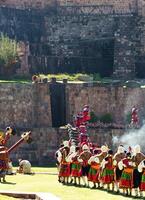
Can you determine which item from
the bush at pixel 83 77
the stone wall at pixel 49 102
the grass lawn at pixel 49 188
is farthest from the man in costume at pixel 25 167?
the bush at pixel 83 77

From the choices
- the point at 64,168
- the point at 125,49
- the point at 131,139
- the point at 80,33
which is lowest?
the point at 131,139

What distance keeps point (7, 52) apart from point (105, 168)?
19.8 m

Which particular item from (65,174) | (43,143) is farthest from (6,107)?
(65,174)

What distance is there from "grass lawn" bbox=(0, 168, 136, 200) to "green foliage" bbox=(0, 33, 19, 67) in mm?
14438

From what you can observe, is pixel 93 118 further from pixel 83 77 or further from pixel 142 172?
pixel 142 172

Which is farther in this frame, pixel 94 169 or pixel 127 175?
pixel 94 169

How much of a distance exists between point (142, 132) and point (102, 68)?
10556 mm

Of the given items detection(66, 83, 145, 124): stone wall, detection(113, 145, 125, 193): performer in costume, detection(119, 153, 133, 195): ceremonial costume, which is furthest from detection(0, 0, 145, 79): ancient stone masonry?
detection(119, 153, 133, 195): ceremonial costume

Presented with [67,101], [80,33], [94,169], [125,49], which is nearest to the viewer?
[94,169]

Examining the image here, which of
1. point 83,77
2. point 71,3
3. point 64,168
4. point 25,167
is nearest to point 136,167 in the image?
point 64,168

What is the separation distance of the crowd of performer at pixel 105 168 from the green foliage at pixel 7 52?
15.7 metres

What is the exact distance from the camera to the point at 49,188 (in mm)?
23016

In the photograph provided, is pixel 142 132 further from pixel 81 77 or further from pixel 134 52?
pixel 134 52

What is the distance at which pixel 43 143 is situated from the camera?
3559 centimetres
